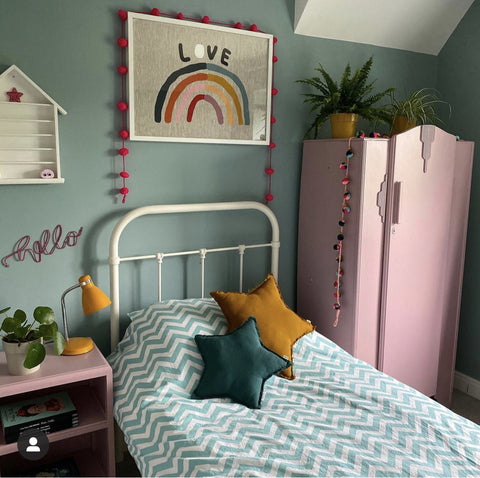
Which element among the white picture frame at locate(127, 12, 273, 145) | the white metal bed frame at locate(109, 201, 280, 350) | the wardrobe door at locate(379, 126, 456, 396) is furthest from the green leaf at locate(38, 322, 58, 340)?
the wardrobe door at locate(379, 126, 456, 396)

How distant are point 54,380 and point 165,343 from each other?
1.52 feet

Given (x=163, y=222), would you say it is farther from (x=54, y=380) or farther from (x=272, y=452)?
(x=272, y=452)

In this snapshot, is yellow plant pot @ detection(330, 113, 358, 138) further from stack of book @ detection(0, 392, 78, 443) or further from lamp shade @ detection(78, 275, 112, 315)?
stack of book @ detection(0, 392, 78, 443)

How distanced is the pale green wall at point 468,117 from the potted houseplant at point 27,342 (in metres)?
→ 2.43

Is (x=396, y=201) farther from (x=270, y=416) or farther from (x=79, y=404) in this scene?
(x=79, y=404)

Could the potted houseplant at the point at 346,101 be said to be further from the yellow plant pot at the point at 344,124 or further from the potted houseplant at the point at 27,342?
the potted houseplant at the point at 27,342

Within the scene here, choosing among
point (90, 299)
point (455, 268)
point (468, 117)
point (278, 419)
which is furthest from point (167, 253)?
point (468, 117)

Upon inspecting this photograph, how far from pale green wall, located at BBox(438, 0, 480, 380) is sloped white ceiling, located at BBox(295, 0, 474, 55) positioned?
3.6 inches

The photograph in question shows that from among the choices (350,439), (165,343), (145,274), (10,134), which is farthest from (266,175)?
(350,439)

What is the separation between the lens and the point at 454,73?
3.13 metres

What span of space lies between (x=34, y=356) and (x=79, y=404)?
1.37 ft

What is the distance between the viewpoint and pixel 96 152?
2.32m

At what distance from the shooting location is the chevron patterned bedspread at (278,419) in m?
1.60
